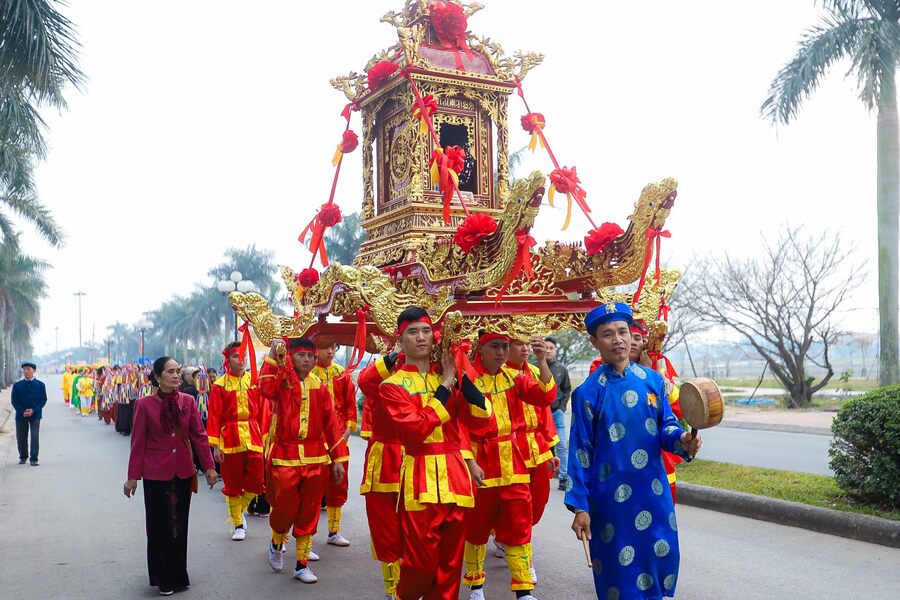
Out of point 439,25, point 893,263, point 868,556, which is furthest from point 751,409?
point 439,25

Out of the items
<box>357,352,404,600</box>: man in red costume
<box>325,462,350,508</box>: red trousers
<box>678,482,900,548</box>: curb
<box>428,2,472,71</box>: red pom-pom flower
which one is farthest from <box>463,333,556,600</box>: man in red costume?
<box>678,482,900,548</box>: curb

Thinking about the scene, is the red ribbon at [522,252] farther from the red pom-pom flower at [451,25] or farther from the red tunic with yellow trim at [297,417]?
the red pom-pom flower at [451,25]

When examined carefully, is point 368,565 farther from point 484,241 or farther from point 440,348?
point 484,241

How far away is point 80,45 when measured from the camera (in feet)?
32.0

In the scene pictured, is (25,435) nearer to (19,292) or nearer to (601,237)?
(601,237)

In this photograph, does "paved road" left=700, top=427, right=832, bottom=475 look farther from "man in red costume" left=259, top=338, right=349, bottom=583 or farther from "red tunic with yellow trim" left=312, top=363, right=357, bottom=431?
"man in red costume" left=259, top=338, right=349, bottom=583

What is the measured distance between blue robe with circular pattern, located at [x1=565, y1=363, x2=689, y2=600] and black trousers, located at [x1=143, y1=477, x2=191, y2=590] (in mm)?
3315

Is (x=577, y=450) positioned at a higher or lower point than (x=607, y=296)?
lower

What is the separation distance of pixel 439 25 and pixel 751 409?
56.9 feet

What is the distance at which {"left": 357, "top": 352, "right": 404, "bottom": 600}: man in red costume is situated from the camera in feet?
16.5

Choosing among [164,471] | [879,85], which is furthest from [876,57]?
[164,471]

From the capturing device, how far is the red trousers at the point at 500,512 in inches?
205

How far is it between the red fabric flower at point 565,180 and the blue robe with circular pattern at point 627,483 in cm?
229

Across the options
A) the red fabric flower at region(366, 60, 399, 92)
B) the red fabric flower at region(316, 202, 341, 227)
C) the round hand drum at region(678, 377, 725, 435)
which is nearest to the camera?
the round hand drum at region(678, 377, 725, 435)
